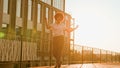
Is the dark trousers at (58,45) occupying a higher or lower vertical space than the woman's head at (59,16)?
lower

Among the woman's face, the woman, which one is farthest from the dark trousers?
the woman's face

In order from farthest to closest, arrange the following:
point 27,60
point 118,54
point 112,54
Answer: point 118,54 → point 112,54 → point 27,60

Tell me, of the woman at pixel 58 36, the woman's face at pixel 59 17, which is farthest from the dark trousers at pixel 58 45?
the woman's face at pixel 59 17

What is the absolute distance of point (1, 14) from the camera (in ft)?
136

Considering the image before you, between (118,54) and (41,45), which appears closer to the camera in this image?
(41,45)

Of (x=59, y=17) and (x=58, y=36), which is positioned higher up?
(x=59, y=17)

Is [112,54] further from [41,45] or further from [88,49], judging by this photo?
[41,45]

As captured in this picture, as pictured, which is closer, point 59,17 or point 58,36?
point 59,17

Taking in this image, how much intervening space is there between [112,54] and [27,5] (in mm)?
19648

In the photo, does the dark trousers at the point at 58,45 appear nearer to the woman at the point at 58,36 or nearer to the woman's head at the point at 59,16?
the woman at the point at 58,36

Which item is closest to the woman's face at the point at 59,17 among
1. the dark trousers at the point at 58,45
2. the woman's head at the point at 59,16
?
the woman's head at the point at 59,16

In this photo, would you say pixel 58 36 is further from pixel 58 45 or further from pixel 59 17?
pixel 59 17

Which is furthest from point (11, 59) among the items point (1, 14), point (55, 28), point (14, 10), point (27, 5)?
→ point (27, 5)

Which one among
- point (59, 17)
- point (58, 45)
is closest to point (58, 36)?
point (58, 45)
